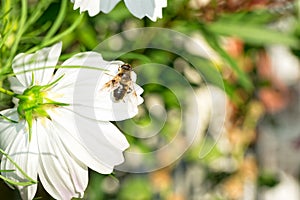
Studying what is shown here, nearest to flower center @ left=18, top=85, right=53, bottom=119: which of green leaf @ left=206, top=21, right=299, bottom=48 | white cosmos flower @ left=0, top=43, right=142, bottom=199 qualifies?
white cosmos flower @ left=0, top=43, right=142, bottom=199

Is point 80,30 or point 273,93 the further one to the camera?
point 273,93

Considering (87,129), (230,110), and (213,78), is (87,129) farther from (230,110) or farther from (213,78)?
(230,110)

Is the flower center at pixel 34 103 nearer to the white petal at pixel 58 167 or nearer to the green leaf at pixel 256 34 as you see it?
the white petal at pixel 58 167

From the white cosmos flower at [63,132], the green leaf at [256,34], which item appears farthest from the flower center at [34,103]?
the green leaf at [256,34]

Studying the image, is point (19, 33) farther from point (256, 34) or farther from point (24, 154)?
point (256, 34)

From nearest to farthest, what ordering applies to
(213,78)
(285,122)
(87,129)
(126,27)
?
(87,129)
(213,78)
(126,27)
(285,122)

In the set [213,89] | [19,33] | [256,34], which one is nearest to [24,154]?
[19,33]

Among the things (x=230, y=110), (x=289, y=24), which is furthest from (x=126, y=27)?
(x=230, y=110)

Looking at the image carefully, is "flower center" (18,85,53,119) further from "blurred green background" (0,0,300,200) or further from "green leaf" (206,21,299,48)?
"green leaf" (206,21,299,48)
